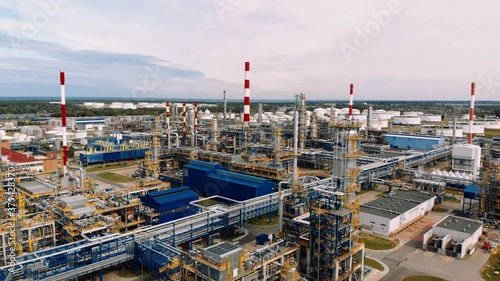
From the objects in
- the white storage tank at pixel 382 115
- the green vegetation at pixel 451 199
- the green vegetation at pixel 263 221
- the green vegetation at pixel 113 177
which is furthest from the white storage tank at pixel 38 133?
the white storage tank at pixel 382 115

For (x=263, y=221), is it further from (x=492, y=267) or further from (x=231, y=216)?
(x=492, y=267)

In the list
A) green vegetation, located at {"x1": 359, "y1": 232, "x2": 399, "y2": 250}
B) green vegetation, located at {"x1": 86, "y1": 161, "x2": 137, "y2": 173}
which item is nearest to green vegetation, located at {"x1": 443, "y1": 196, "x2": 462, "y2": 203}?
green vegetation, located at {"x1": 359, "y1": 232, "x2": 399, "y2": 250}

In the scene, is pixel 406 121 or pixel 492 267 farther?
pixel 406 121

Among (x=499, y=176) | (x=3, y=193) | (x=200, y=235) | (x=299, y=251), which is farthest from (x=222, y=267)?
(x=499, y=176)

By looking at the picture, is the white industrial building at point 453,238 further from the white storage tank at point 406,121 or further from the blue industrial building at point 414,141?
the white storage tank at point 406,121

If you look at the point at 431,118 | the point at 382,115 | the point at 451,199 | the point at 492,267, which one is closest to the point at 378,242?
the point at 492,267

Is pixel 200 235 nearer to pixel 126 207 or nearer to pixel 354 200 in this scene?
pixel 126 207

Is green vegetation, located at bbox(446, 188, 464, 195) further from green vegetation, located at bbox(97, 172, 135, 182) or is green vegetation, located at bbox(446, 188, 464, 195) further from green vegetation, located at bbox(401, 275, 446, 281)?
green vegetation, located at bbox(97, 172, 135, 182)
